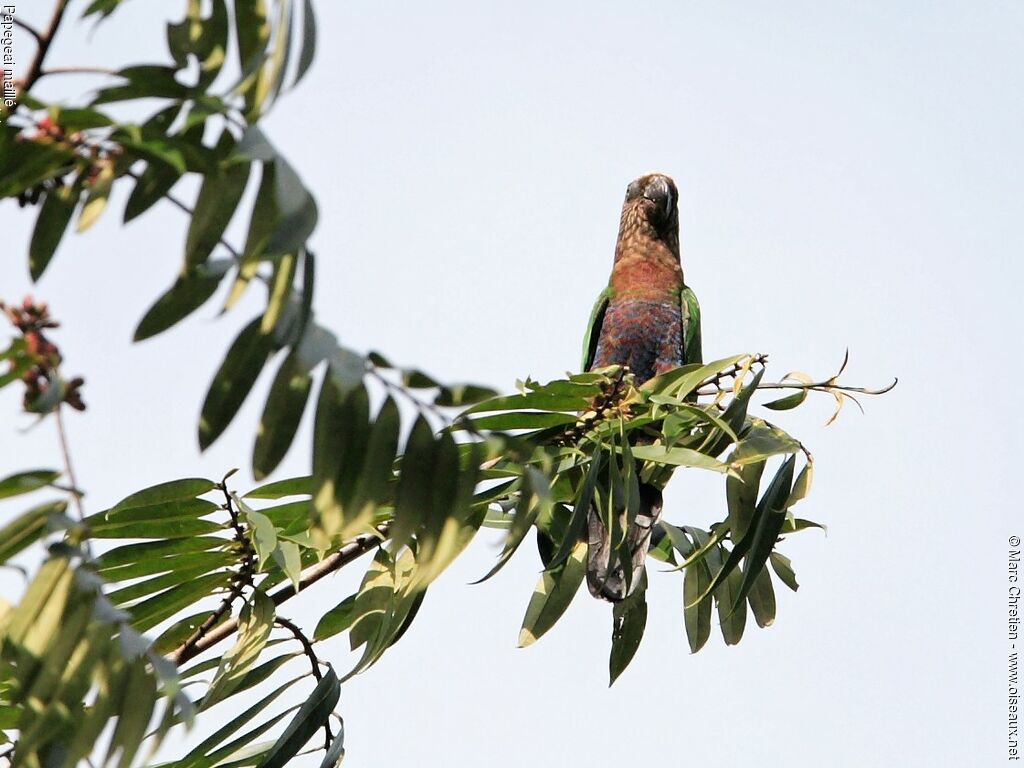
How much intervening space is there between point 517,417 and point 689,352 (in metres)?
2.86

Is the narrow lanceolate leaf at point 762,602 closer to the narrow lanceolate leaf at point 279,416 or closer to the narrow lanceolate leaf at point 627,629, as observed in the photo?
the narrow lanceolate leaf at point 627,629

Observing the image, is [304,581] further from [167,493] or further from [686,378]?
[686,378]

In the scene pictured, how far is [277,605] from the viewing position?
2.57 metres

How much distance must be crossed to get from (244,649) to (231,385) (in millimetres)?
1043

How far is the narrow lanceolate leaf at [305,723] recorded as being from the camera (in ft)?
7.54

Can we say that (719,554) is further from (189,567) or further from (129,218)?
(129,218)

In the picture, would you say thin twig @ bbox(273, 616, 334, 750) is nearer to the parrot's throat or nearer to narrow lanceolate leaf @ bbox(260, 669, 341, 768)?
narrow lanceolate leaf @ bbox(260, 669, 341, 768)

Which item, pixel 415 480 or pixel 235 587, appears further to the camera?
pixel 235 587

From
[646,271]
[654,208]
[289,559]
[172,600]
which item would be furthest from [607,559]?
[654,208]

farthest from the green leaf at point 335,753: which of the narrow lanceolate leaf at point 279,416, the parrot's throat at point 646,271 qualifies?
the parrot's throat at point 646,271

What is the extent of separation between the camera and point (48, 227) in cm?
161

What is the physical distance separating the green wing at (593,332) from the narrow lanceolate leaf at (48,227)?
13.3 feet

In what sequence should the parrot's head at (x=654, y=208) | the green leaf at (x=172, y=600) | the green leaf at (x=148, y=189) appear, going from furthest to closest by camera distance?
the parrot's head at (x=654, y=208) < the green leaf at (x=172, y=600) < the green leaf at (x=148, y=189)

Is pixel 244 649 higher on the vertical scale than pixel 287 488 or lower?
lower
